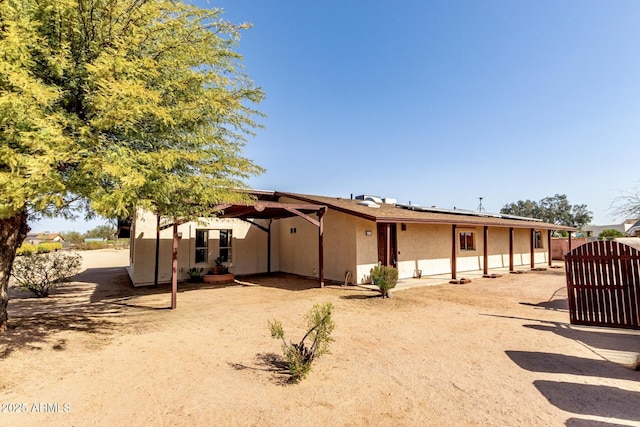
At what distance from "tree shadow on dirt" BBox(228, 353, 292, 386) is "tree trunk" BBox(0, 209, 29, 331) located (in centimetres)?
496

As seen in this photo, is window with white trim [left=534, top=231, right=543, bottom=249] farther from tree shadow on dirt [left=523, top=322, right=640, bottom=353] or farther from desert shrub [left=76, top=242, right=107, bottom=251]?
desert shrub [left=76, top=242, right=107, bottom=251]

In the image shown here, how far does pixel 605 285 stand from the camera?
6.48 m

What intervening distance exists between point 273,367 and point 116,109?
172 inches

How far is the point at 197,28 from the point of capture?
5.54 m

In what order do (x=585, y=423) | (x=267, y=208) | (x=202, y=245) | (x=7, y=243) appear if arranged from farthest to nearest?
1. (x=202, y=245)
2. (x=267, y=208)
3. (x=7, y=243)
4. (x=585, y=423)

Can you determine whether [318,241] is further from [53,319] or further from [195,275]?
[53,319]

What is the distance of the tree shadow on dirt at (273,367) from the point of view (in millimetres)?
4191

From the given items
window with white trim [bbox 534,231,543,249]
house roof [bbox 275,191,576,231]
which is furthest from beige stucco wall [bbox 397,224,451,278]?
window with white trim [bbox 534,231,543,249]

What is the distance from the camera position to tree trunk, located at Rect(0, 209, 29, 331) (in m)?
5.51

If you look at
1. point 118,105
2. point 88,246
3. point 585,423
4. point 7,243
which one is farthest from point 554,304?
point 88,246

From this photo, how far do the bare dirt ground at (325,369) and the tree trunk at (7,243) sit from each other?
2.25ft

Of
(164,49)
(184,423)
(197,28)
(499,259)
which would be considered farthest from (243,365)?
(499,259)

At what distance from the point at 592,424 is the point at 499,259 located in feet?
54.7

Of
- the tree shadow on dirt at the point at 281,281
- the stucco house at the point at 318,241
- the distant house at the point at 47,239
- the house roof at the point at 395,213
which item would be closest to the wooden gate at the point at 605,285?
the stucco house at the point at 318,241
